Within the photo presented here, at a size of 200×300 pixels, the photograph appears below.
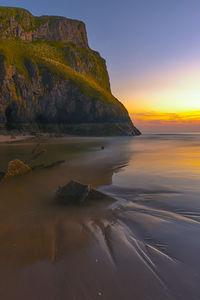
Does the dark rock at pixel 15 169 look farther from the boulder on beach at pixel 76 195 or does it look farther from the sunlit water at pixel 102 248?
the boulder on beach at pixel 76 195

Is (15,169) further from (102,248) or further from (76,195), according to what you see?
(102,248)

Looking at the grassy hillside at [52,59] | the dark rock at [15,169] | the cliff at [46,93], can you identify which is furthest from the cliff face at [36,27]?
the dark rock at [15,169]

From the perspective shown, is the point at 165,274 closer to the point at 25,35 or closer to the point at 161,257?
the point at 161,257

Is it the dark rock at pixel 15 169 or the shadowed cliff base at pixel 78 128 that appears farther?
the shadowed cliff base at pixel 78 128

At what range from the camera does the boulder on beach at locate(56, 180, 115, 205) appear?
4.26 m

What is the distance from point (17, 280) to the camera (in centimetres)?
193

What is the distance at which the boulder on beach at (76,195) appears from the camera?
4.26 m

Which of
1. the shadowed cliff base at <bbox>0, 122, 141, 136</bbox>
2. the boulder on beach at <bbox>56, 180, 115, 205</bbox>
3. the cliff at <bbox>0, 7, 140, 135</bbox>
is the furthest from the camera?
the shadowed cliff base at <bbox>0, 122, 141, 136</bbox>

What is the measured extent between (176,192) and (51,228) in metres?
3.79

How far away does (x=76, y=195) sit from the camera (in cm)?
433

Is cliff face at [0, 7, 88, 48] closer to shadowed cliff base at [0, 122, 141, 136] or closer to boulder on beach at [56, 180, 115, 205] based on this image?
shadowed cliff base at [0, 122, 141, 136]

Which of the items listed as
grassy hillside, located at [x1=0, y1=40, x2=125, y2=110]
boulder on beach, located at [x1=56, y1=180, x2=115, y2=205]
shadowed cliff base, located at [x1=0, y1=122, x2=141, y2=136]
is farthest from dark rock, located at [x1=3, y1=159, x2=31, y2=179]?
grassy hillside, located at [x1=0, y1=40, x2=125, y2=110]

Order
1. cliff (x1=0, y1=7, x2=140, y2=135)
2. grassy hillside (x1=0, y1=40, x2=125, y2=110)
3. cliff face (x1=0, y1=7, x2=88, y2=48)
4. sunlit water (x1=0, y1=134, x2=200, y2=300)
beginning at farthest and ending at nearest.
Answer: cliff face (x1=0, y1=7, x2=88, y2=48)
grassy hillside (x1=0, y1=40, x2=125, y2=110)
cliff (x1=0, y1=7, x2=140, y2=135)
sunlit water (x1=0, y1=134, x2=200, y2=300)

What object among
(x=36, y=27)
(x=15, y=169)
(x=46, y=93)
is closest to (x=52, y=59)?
(x=46, y=93)
